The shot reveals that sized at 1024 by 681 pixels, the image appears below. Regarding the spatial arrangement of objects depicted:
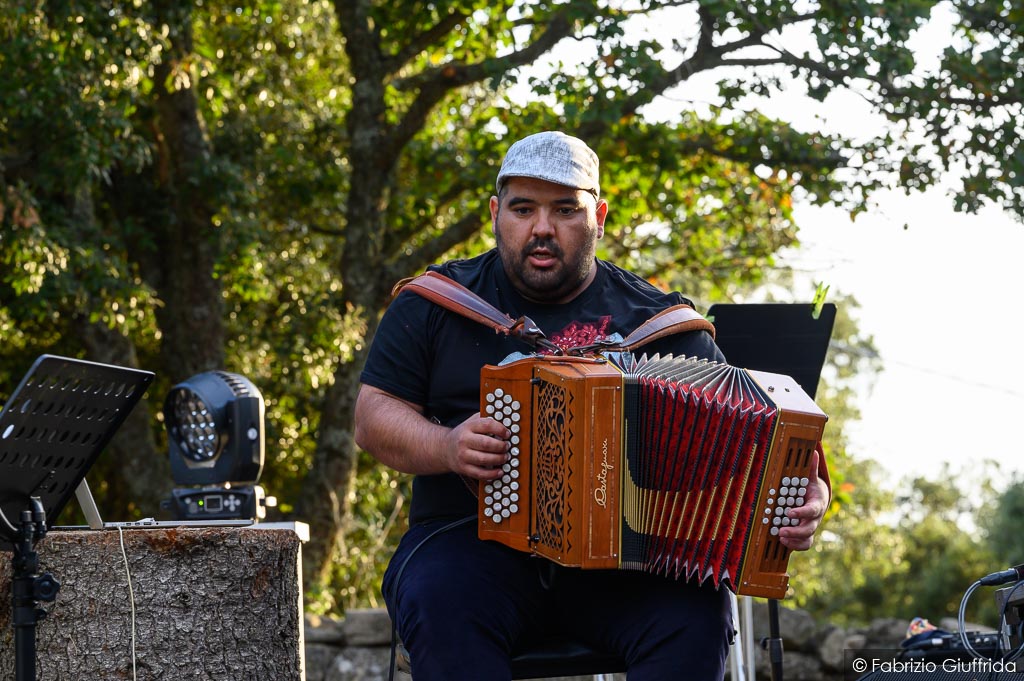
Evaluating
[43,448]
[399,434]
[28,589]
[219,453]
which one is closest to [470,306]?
[399,434]

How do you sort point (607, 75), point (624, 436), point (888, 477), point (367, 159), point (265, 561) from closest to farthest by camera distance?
point (624, 436) < point (265, 561) < point (607, 75) < point (367, 159) < point (888, 477)

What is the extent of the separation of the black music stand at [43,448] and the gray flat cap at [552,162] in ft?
3.22

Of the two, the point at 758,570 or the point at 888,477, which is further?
the point at 888,477

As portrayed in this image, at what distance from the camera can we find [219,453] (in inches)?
153

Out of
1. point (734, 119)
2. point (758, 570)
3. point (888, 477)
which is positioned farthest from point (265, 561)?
point (888, 477)

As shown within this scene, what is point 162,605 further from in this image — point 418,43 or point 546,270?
point 418,43

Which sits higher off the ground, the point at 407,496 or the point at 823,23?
the point at 823,23

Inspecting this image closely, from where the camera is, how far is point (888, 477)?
2342 centimetres

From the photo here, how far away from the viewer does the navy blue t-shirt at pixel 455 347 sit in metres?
2.76

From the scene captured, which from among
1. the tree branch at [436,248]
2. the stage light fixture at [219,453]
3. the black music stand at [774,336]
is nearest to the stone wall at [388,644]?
the stage light fixture at [219,453]

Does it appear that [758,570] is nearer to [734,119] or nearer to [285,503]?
[734,119]

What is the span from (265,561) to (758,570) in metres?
1.20

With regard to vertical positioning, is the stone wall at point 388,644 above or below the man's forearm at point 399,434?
below

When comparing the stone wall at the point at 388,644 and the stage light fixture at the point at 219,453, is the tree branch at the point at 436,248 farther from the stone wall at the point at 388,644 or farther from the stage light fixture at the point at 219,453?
the stage light fixture at the point at 219,453
